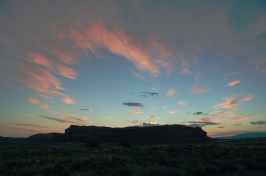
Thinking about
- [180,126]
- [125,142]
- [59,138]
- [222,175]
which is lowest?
[222,175]

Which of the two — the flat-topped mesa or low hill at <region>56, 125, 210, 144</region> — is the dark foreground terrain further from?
the flat-topped mesa

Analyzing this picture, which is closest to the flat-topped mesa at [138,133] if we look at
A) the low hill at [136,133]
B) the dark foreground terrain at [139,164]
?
the low hill at [136,133]

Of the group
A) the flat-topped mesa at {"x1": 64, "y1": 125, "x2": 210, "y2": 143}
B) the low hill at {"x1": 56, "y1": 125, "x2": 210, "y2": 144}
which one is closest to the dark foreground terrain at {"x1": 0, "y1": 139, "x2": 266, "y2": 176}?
the low hill at {"x1": 56, "y1": 125, "x2": 210, "y2": 144}

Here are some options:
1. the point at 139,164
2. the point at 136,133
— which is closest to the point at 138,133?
the point at 136,133

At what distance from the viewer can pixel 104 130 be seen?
166 m

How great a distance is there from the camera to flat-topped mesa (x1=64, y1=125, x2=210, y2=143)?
15099 cm

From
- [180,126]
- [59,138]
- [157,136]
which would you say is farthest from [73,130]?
[180,126]

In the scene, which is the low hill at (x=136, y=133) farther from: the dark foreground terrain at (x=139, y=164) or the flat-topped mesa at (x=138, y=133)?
the dark foreground terrain at (x=139, y=164)

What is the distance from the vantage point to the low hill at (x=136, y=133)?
490ft

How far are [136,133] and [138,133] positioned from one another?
1.61 meters

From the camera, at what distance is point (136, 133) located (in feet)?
549

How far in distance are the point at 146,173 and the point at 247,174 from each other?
4.67m

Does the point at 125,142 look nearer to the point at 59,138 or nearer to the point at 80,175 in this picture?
the point at 80,175

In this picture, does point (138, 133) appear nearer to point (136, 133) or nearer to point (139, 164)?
point (136, 133)
